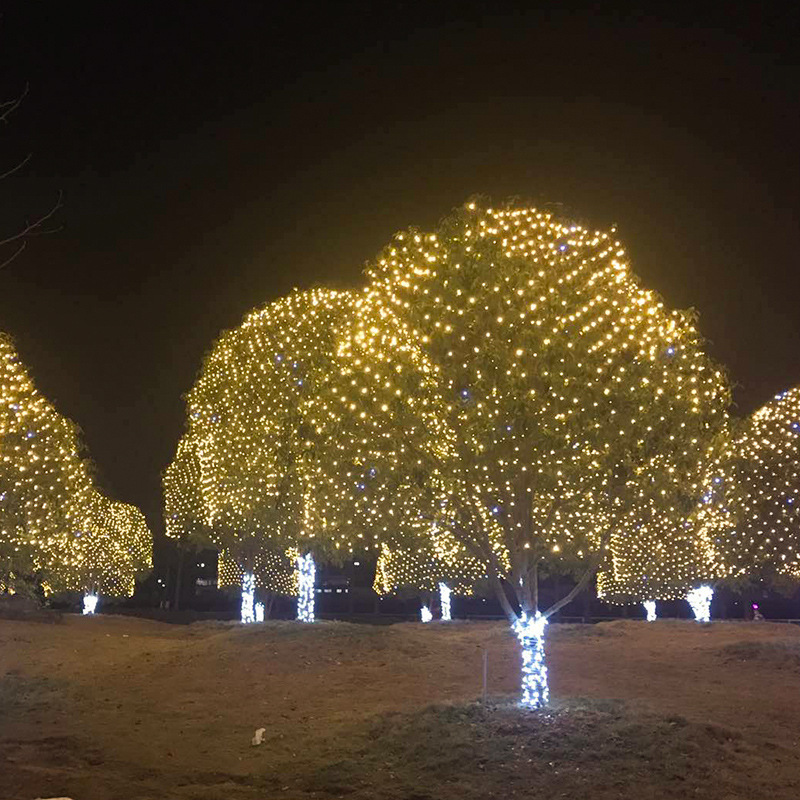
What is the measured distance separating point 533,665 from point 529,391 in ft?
14.5

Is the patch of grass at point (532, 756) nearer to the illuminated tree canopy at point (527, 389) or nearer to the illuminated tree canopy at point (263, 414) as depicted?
the illuminated tree canopy at point (527, 389)

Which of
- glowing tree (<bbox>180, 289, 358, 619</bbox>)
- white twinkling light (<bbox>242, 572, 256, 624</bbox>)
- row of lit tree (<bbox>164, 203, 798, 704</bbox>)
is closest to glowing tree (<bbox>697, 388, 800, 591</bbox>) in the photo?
glowing tree (<bbox>180, 289, 358, 619</bbox>)

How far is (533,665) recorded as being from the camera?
43.3 feet

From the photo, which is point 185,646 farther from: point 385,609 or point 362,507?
point 385,609

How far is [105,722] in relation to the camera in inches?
563

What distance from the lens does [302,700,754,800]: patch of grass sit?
9.86m

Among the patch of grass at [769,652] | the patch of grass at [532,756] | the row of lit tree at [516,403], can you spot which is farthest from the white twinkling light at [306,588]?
the patch of grass at [532,756]

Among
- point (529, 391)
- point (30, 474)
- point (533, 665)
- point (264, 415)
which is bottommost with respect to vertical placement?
point (533, 665)

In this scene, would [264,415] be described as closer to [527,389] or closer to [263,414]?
[263,414]

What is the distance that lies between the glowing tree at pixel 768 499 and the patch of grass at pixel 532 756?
62.2ft

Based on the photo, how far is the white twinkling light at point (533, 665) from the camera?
42.7 ft

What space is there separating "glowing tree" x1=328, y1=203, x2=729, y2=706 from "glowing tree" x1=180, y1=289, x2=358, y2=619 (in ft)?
39.4

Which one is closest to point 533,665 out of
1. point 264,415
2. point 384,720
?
point 384,720

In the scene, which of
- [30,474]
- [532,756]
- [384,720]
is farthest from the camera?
[30,474]
